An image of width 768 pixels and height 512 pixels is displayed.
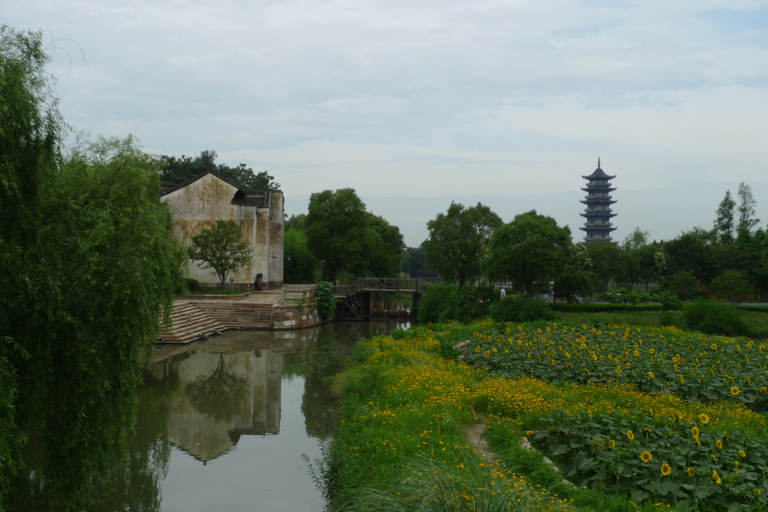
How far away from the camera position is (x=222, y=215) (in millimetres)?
37281

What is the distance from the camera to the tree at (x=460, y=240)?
40.0 m

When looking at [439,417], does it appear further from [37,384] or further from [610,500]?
[37,384]

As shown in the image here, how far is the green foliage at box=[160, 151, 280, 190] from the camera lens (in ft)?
188

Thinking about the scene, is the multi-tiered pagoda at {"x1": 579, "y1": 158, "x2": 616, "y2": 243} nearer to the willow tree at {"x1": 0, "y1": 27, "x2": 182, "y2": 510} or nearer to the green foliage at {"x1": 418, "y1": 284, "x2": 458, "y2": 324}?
the green foliage at {"x1": 418, "y1": 284, "x2": 458, "y2": 324}

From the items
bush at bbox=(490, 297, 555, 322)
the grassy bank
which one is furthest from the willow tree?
bush at bbox=(490, 297, 555, 322)

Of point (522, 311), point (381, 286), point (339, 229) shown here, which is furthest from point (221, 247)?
point (522, 311)

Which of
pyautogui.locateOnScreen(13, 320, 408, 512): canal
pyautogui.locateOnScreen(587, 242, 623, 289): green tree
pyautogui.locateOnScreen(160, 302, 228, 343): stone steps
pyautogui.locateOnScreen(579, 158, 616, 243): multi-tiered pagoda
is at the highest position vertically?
pyautogui.locateOnScreen(579, 158, 616, 243): multi-tiered pagoda

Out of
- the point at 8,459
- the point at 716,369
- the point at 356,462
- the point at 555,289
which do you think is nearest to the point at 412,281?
the point at 555,289

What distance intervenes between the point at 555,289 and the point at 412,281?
10.1 m

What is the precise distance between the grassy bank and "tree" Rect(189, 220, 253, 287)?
21.7 metres

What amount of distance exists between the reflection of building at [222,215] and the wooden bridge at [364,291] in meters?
5.26

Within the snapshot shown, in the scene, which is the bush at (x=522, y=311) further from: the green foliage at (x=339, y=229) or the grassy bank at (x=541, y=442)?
the green foliage at (x=339, y=229)

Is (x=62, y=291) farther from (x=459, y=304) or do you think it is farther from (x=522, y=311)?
(x=459, y=304)

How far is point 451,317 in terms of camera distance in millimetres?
27562
